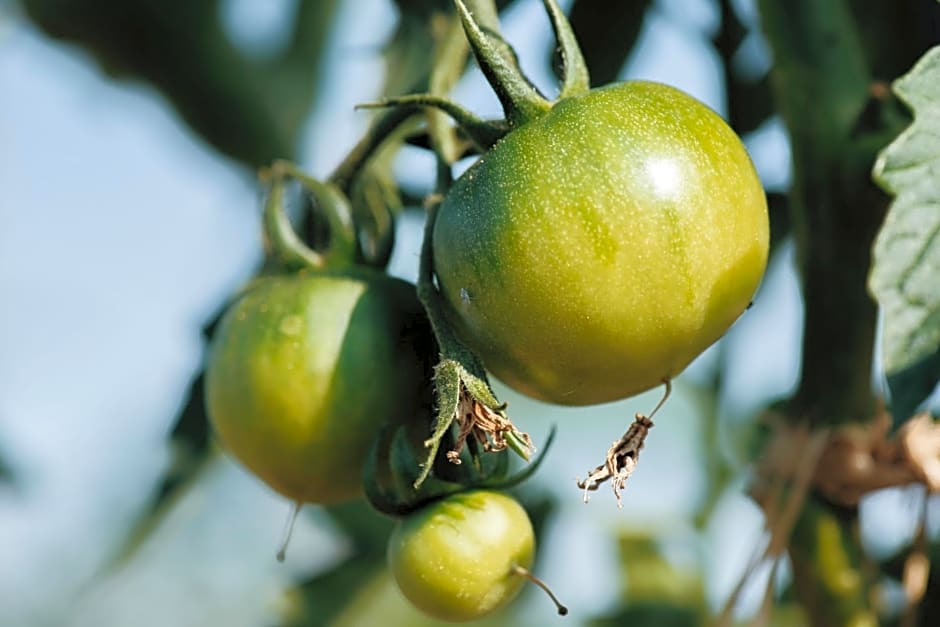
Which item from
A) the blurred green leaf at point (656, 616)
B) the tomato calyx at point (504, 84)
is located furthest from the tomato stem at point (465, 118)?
the blurred green leaf at point (656, 616)

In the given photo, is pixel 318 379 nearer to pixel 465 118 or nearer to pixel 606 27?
pixel 465 118

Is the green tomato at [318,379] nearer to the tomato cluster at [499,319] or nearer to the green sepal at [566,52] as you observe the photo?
the tomato cluster at [499,319]

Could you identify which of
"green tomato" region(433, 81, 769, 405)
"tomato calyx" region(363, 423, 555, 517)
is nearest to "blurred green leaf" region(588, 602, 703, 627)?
"tomato calyx" region(363, 423, 555, 517)

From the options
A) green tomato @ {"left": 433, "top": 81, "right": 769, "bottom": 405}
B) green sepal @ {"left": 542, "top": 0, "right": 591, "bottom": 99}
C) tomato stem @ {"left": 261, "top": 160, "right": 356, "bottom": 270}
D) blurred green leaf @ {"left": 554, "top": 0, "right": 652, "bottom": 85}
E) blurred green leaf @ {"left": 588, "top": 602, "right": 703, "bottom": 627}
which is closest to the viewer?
green tomato @ {"left": 433, "top": 81, "right": 769, "bottom": 405}

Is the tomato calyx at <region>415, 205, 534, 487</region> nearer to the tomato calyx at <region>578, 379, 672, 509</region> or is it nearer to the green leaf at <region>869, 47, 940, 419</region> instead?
the tomato calyx at <region>578, 379, 672, 509</region>

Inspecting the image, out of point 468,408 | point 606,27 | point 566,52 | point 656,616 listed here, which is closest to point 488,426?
point 468,408

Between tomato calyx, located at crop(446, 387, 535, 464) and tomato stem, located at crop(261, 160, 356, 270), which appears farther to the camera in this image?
tomato stem, located at crop(261, 160, 356, 270)
